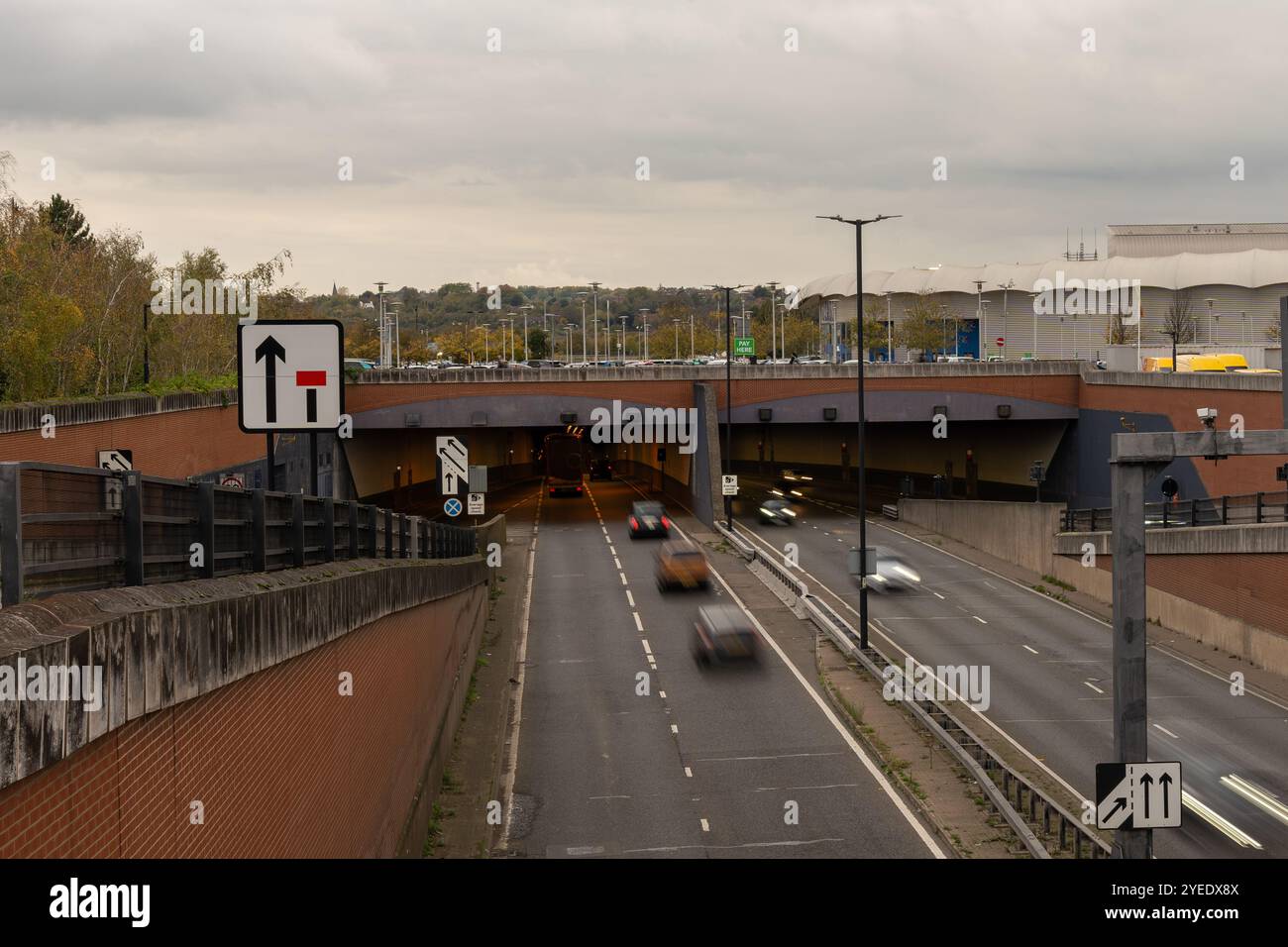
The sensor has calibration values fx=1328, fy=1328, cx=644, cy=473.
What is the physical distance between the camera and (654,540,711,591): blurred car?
144 ft

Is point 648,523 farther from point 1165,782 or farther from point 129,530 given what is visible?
point 129,530

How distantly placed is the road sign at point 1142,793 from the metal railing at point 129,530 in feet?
23.8

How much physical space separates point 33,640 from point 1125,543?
352 inches

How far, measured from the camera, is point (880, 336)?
124 m

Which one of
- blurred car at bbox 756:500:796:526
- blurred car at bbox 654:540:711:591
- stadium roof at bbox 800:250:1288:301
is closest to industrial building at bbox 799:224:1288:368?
stadium roof at bbox 800:250:1288:301

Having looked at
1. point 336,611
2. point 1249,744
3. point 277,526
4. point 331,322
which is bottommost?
point 1249,744

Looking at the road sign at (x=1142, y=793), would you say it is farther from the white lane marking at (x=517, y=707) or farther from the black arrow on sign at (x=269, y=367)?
the white lane marking at (x=517, y=707)

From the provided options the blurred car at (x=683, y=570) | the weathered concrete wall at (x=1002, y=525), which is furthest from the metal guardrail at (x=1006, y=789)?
the weathered concrete wall at (x=1002, y=525)

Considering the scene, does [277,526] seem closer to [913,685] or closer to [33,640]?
[33,640]

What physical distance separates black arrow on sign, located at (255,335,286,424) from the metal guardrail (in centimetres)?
1141

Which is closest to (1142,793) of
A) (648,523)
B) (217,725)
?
(217,725)

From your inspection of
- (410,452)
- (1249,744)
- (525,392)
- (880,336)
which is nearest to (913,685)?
(1249,744)

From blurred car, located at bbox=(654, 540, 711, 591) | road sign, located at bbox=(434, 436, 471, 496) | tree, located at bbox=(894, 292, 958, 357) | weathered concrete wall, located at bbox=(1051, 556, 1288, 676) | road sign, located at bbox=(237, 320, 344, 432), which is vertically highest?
tree, located at bbox=(894, 292, 958, 357)

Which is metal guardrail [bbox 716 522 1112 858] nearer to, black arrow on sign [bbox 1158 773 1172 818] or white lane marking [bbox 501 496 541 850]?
black arrow on sign [bbox 1158 773 1172 818]
